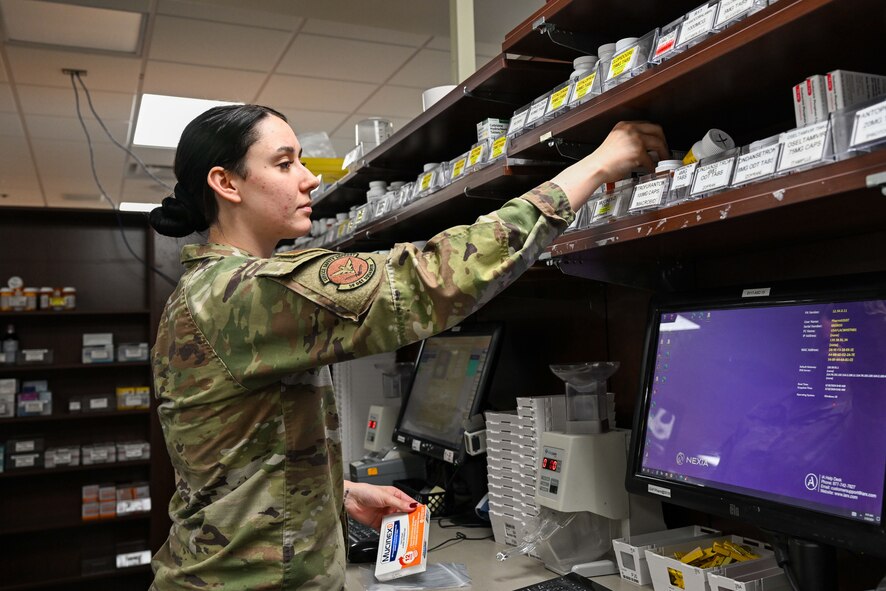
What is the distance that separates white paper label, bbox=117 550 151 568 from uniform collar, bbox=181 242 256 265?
14.7ft

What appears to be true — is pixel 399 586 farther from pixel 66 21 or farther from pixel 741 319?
pixel 66 21

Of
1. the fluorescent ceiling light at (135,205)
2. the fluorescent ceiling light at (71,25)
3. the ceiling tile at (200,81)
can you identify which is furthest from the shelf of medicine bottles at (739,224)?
the fluorescent ceiling light at (135,205)

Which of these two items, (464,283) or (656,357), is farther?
(656,357)

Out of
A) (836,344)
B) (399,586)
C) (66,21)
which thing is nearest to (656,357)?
(836,344)

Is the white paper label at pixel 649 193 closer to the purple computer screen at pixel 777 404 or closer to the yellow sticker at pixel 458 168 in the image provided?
the purple computer screen at pixel 777 404

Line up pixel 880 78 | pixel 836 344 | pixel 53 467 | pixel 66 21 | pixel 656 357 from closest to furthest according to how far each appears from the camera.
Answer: pixel 880 78
pixel 836 344
pixel 656 357
pixel 66 21
pixel 53 467

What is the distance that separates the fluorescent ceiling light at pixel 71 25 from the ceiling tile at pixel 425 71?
1766 mm

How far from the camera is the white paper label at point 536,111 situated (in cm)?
147

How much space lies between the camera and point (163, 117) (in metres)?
5.91

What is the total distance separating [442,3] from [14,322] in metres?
3.68

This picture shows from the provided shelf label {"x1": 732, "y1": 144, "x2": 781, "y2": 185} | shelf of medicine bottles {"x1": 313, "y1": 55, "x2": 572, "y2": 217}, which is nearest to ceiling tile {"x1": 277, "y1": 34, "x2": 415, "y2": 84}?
shelf of medicine bottles {"x1": 313, "y1": 55, "x2": 572, "y2": 217}

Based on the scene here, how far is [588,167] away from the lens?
118 centimetres

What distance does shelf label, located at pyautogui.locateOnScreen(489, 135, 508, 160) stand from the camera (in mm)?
1610

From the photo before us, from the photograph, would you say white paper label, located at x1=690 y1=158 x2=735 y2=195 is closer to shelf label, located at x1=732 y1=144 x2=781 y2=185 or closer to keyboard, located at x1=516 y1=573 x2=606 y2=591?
shelf label, located at x1=732 y1=144 x2=781 y2=185
